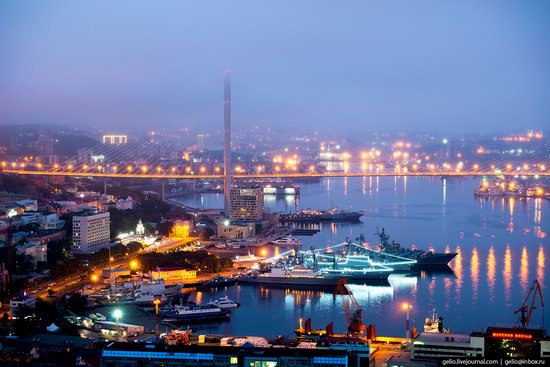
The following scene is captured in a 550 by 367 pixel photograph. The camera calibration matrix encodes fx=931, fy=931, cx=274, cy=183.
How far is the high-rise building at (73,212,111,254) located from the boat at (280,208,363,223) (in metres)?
4.01

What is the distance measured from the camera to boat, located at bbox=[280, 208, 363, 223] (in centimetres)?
1350

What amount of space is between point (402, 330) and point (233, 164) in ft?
55.1

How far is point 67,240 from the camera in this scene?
9.81 metres

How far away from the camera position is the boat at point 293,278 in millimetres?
8430

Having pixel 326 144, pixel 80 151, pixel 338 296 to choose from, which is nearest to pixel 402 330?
pixel 338 296

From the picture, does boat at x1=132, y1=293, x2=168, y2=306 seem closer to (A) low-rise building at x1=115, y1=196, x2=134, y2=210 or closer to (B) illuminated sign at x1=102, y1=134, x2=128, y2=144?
(A) low-rise building at x1=115, y1=196, x2=134, y2=210

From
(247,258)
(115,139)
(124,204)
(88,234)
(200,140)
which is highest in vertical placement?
(200,140)

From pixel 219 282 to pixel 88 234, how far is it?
210 centimetres

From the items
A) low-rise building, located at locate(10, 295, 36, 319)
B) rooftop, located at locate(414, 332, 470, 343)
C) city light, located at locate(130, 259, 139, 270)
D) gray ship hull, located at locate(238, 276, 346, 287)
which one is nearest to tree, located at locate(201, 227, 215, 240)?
city light, located at locate(130, 259, 139, 270)

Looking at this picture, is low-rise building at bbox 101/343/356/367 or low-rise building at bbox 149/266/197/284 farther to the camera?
low-rise building at bbox 149/266/197/284

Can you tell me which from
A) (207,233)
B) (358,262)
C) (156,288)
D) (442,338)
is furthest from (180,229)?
(442,338)

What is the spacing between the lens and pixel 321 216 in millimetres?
13781

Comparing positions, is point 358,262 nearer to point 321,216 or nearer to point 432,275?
point 432,275

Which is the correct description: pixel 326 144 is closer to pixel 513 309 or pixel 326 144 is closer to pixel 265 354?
pixel 513 309
